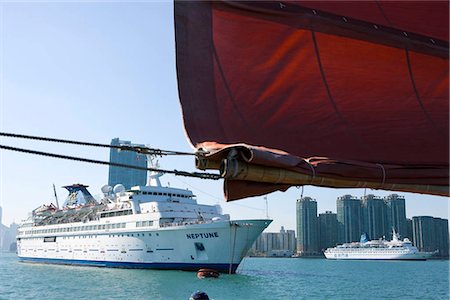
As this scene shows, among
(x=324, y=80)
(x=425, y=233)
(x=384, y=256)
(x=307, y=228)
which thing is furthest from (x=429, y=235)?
(x=324, y=80)

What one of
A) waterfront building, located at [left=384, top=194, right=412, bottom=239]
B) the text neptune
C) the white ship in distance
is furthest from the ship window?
waterfront building, located at [left=384, top=194, right=412, bottom=239]

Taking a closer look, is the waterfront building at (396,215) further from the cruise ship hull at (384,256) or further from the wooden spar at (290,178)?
the wooden spar at (290,178)

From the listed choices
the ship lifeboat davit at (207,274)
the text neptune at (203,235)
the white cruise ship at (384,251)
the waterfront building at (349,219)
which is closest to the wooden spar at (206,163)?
the ship lifeboat davit at (207,274)

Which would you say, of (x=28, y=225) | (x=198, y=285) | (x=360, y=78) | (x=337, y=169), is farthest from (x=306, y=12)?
(x=28, y=225)

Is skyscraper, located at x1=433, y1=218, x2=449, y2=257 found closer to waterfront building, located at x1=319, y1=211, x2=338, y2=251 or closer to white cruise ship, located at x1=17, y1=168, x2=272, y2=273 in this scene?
waterfront building, located at x1=319, y1=211, x2=338, y2=251

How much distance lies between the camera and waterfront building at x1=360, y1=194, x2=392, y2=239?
130 metres

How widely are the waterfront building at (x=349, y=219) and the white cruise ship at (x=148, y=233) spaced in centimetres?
9586

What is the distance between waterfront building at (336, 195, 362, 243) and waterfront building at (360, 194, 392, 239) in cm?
188

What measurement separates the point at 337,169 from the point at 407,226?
141 meters

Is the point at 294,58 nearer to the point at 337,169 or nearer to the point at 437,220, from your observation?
the point at 337,169

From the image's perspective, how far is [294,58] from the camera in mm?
4059

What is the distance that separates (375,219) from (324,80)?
446ft

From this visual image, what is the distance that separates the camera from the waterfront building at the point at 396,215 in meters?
129

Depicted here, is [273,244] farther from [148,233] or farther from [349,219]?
[148,233]
